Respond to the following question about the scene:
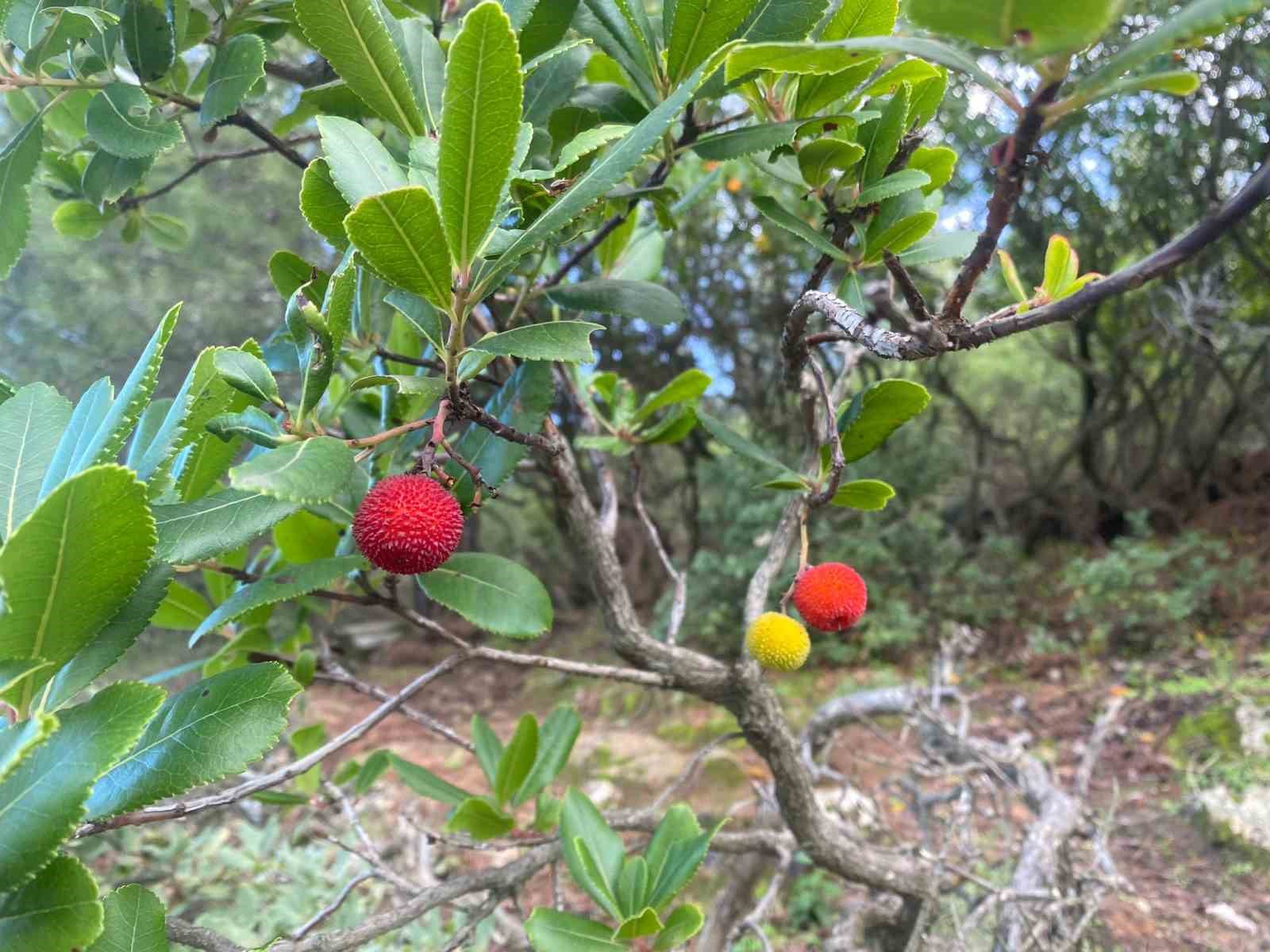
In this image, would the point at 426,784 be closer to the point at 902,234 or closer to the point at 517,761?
the point at 517,761

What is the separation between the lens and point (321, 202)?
0.53 meters

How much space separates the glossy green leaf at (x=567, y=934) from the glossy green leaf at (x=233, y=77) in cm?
82

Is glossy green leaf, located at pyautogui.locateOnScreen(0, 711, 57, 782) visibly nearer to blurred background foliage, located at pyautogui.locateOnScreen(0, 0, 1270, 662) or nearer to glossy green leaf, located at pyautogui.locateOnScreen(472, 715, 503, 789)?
glossy green leaf, located at pyautogui.locateOnScreen(472, 715, 503, 789)

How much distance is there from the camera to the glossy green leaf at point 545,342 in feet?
1.57

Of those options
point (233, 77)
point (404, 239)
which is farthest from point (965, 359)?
point (404, 239)

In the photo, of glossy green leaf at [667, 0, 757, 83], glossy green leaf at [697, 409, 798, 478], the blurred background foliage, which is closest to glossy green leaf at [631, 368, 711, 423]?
glossy green leaf at [697, 409, 798, 478]

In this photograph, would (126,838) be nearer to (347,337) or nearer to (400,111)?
(347,337)

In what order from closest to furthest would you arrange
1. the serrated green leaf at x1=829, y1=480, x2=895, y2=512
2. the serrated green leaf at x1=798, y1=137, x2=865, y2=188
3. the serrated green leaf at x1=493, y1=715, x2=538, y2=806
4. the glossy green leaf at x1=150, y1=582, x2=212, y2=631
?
the serrated green leaf at x1=798, y1=137, x2=865, y2=188 → the serrated green leaf at x1=829, y1=480, x2=895, y2=512 → the glossy green leaf at x1=150, y1=582, x2=212, y2=631 → the serrated green leaf at x1=493, y1=715, x2=538, y2=806

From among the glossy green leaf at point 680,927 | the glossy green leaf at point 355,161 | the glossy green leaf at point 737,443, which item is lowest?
the glossy green leaf at point 680,927

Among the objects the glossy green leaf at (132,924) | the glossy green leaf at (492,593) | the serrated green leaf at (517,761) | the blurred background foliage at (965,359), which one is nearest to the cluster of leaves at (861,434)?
the glossy green leaf at (492,593)

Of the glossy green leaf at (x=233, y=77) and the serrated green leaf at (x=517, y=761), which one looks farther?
the serrated green leaf at (x=517, y=761)

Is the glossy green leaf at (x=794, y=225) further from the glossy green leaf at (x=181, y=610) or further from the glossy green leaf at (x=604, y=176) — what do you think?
the glossy green leaf at (x=181, y=610)

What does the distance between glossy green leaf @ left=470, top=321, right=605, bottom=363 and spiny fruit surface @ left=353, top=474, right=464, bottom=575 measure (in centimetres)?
11

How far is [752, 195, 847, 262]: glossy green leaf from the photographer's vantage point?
613 millimetres
